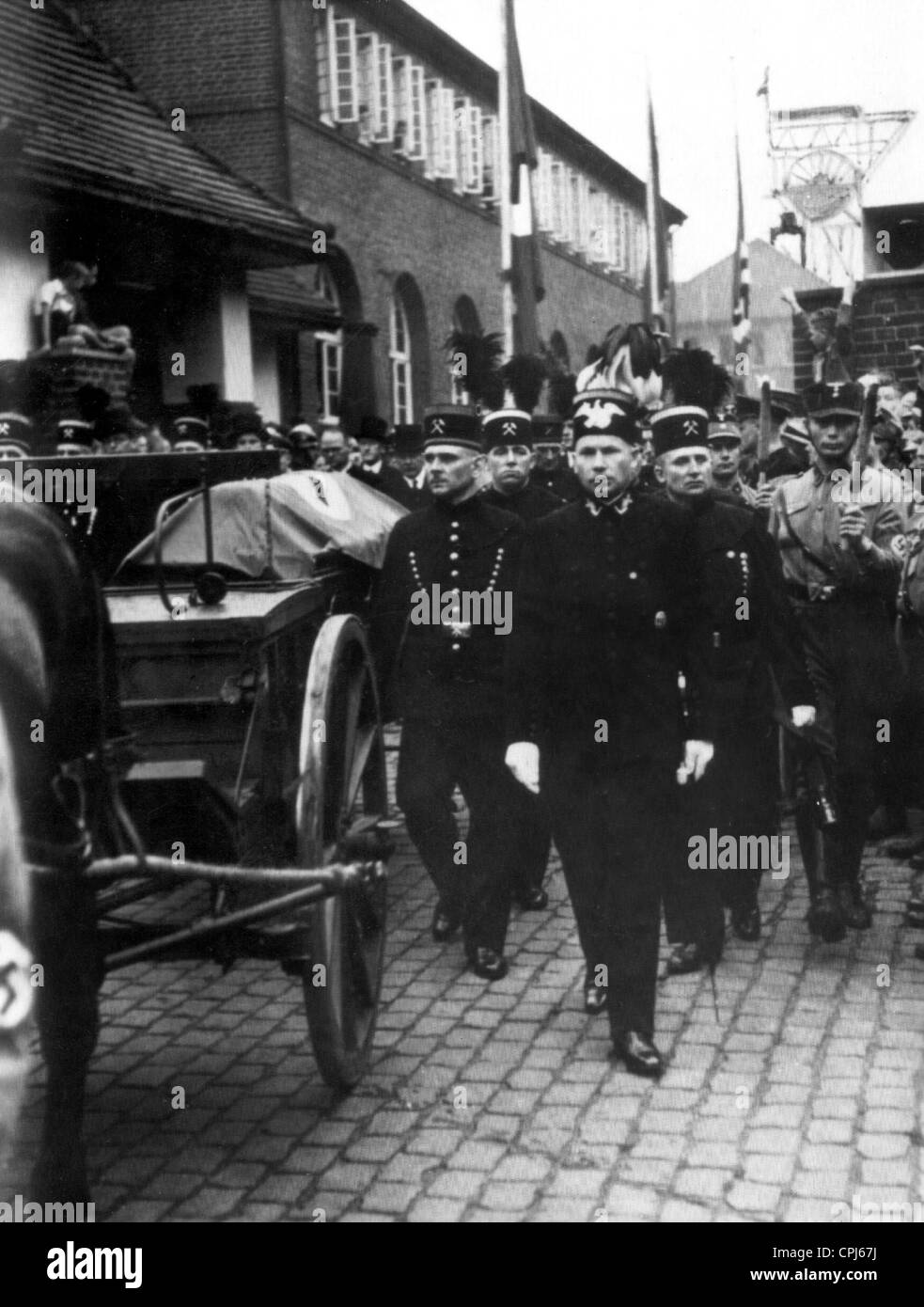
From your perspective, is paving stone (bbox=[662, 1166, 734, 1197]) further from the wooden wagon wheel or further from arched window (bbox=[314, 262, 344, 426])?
arched window (bbox=[314, 262, 344, 426])

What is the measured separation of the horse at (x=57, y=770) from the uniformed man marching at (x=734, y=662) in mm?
2785

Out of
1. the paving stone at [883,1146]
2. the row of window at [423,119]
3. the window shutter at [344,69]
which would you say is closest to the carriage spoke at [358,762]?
the paving stone at [883,1146]

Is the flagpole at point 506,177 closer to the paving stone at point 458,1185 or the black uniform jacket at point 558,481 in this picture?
the black uniform jacket at point 558,481

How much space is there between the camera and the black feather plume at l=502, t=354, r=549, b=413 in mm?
8977

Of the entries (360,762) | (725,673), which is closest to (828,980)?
(725,673)

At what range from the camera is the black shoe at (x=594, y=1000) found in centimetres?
558

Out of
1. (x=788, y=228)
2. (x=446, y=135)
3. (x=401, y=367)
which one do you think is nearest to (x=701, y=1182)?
(x=788, y=228)

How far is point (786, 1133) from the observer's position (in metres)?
4.46

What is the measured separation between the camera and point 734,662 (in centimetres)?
633

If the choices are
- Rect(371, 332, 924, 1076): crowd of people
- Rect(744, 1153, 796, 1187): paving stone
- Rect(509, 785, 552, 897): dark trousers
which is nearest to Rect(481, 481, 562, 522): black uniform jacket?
Rect(371, 332, 924, 1076): crowd of people

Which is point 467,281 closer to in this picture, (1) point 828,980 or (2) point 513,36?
(2) point 513,36

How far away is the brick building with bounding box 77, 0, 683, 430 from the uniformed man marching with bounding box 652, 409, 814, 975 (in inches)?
410

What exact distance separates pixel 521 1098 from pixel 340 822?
904 millimetres

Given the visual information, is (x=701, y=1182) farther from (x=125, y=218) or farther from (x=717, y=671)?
(x=125, y=218)
